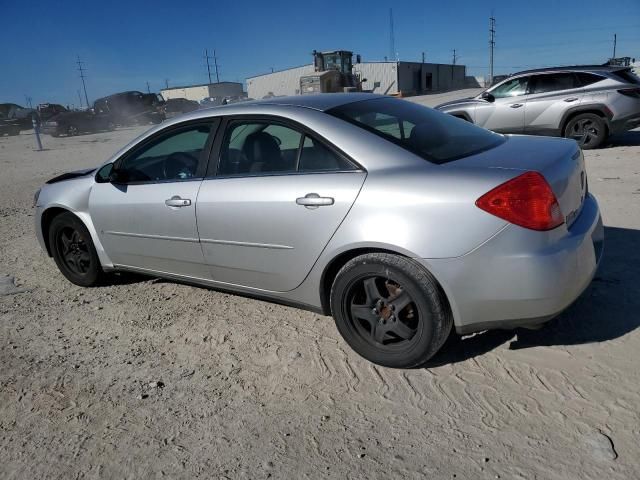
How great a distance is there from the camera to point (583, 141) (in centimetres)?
917

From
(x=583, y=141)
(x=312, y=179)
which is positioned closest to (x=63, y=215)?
(x=312, y=179)

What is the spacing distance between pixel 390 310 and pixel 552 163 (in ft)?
3.65

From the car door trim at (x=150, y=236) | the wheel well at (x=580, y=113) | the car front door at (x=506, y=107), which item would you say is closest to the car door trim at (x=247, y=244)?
the car door trim at (x=150, y=236)

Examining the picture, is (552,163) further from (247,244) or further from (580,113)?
(580,113)

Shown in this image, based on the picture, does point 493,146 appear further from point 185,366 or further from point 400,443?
point 185,366

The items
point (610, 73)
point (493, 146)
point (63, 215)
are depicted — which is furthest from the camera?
point (610, 73)

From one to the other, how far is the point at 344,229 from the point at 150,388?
141 cm

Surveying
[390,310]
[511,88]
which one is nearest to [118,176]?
[390,310]

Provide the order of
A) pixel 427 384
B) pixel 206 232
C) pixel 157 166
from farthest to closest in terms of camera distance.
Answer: pixel 157 166 → pixel 206 232 → pixel 427 384

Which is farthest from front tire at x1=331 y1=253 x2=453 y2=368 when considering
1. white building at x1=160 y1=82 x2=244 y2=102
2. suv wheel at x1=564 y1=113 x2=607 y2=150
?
white building at x1=160 y1=82 x2=244 y2=102

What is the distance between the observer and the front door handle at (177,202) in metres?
3.32

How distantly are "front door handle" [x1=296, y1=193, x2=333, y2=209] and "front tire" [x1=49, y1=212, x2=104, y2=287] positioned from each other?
88.4 inches

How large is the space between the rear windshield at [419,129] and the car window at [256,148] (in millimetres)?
361

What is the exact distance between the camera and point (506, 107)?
31.6 ft
